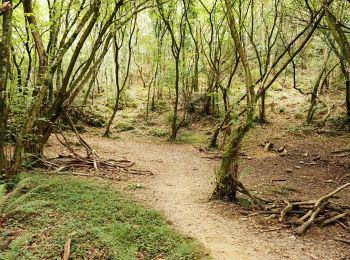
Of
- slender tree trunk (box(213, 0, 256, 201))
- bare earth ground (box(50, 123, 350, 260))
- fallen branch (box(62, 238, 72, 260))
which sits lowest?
bare earth ground (box(50, 123, 350, 260))

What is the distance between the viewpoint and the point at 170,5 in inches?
639

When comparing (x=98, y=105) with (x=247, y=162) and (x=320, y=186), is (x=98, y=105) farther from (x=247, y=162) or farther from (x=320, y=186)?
(x=320, y=186)

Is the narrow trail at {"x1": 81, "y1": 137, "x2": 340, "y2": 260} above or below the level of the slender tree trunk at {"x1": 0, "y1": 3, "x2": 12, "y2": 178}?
below

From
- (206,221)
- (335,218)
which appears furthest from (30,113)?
(335,218)

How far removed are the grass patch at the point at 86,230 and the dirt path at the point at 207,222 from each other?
526 millimetres

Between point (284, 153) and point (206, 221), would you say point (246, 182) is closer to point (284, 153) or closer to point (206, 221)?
point (206, 221)

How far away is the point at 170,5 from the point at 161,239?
44.1 feet

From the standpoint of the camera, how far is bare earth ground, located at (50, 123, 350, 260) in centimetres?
569

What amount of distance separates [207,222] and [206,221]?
0.06 meters

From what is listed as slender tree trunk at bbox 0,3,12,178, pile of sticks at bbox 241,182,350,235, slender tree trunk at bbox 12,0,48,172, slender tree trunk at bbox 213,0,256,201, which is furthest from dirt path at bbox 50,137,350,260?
slender tree trunk at bbox 0,3,12,178

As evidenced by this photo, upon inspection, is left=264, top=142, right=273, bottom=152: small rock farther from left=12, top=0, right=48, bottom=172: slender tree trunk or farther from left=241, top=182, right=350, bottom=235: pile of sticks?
left=12, top=0, right=48, bottom=172: slender tree trunk

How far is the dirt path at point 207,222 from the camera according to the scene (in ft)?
17.9

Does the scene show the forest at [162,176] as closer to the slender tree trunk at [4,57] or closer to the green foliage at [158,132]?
the slender tree trunk at [4,57]

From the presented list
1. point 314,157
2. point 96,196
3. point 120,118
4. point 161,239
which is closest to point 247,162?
point 314,157
